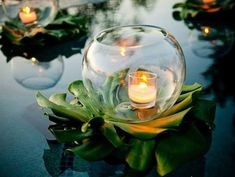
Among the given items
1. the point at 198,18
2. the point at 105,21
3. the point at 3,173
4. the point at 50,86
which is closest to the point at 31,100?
the point at 50,86

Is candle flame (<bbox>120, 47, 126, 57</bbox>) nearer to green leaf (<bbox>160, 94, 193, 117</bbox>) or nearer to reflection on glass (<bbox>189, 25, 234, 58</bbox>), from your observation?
green leaf (<bbox>160, 94, 193, 117</bbox>)

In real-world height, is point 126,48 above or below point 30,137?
above

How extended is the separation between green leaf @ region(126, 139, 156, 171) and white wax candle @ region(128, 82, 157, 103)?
8 cm

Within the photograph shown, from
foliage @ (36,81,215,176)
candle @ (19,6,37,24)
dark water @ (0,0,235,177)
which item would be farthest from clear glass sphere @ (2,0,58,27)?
foliage @ (36,81,215,176)

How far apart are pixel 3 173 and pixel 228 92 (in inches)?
18.8

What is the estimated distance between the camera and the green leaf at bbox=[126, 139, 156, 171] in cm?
52

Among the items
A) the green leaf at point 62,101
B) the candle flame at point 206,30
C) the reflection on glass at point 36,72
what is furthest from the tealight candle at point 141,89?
the candle flame at point 206,30

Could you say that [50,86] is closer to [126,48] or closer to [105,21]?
[126,48]

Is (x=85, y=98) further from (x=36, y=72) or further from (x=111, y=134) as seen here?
(x=36, y=72)

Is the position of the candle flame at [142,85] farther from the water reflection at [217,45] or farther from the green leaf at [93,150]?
the water reflection at [217,45]

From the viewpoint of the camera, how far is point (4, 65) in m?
1.00

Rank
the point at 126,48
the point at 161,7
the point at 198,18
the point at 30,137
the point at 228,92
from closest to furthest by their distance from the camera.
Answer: the point at 126,48
the point at 30,137
the point at 228,92
the point at 198,18
the point at 161,7

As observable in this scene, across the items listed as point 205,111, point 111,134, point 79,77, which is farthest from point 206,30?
point 111,134

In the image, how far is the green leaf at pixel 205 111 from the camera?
1.95ft
